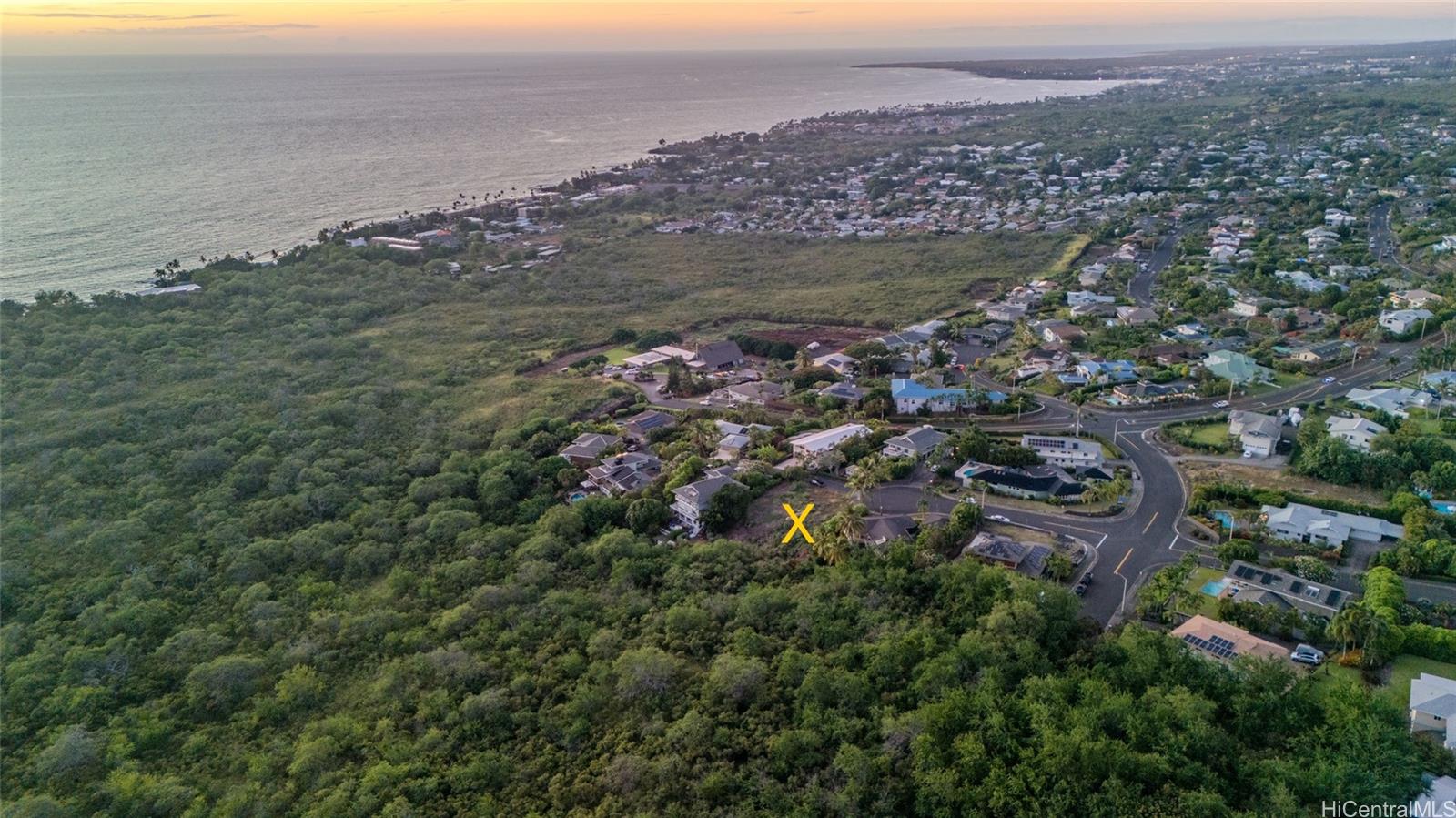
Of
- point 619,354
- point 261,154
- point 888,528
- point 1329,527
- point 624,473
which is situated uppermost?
point 261,154

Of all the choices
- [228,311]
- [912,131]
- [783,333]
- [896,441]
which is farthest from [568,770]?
[912,131]

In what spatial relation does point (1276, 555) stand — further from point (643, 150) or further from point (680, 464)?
point (643, 150)

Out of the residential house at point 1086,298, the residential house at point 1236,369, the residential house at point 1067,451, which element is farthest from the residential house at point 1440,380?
the residential house at point 1086,298

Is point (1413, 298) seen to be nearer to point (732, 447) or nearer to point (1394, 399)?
point (1394, 399)

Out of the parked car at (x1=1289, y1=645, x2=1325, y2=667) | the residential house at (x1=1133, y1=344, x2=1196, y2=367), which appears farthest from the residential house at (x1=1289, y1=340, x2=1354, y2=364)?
the parked car at (x1=1289, y1=645, x2=1325, y2=667)

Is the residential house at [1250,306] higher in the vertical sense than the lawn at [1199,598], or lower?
higher

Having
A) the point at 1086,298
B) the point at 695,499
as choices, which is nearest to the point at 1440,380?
the point at 1086,298

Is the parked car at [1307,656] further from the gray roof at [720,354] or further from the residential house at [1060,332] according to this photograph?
the gray roof at [720,354]

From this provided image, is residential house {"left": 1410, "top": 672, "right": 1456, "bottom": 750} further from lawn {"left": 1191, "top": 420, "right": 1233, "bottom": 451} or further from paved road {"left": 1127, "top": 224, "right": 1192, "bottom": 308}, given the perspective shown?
paved road {"left": 1127, "top": 224, "right": 1192, "bottom": 308}
